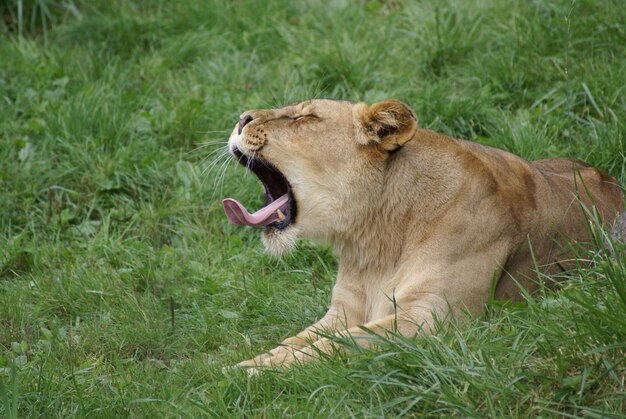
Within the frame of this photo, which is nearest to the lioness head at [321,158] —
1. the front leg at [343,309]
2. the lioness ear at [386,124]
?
the lioness ear at [386,124]

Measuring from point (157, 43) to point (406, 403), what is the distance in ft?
17.4

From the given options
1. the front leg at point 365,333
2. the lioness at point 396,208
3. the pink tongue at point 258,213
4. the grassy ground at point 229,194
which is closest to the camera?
the grassy ground at point 229,194

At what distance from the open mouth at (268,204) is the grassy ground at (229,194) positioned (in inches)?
8.4

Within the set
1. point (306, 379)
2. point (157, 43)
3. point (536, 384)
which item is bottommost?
point (157, 43)

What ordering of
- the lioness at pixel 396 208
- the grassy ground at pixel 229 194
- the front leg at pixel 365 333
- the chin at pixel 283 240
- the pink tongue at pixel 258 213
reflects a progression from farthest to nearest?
the pink tongue at pixel 258 213, the chin at pixel 283 240, the lioness at pixel 396 208, the front leg at pixel 365 333, the grassy ground at pixel 229 194

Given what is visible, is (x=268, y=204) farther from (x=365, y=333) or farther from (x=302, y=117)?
(x=365, y=333)

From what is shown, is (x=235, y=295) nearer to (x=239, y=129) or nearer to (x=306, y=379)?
(x=239, y=129)

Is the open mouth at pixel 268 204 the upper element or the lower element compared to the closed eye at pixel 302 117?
lower

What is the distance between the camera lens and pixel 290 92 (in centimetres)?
702

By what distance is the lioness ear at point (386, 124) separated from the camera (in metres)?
4.61

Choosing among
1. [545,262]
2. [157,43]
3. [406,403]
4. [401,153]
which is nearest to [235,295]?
[401,153]

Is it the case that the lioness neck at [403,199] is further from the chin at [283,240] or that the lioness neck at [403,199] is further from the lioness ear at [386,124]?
the chin at [283,240]

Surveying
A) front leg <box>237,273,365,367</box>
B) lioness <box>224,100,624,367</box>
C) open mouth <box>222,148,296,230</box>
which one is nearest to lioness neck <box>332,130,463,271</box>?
lioness <box>224,100,624,367</box>

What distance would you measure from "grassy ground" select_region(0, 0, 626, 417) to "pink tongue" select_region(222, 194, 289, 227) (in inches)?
9.6
